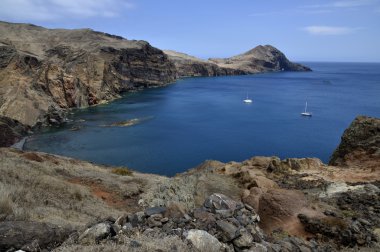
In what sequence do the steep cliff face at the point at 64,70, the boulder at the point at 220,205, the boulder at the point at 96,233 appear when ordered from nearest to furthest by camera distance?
the boulder at the point at 96,233
the boulder at the point at 220,205
the steep cliff face at the point at 64,70

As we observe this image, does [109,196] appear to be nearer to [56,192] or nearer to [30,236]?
[56,192]

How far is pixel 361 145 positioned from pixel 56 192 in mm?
24706

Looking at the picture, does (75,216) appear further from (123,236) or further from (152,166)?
(152,166)

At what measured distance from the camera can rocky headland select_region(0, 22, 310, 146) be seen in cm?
8131

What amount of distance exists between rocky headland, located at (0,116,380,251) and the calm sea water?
25589 millimetres

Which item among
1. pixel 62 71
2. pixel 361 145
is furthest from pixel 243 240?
pixel 62 71

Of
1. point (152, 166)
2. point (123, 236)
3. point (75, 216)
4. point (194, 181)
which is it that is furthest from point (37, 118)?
point (123, 236)

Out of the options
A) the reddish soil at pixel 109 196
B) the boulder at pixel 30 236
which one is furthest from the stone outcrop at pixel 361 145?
the boulder at pixel 30 236

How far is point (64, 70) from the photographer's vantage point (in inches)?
4353

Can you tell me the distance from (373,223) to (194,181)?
38.3ft

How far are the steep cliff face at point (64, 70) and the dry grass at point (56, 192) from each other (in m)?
52.8

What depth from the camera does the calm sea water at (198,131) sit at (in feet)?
199

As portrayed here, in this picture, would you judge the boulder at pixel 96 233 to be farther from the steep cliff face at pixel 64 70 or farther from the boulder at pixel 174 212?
the steep cliff face at pixel 64 70

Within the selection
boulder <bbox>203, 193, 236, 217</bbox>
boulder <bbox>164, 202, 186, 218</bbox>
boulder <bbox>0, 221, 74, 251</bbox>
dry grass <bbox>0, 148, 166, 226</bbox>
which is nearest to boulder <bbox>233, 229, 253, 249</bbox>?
boulder <bbox>203, 193, 236, 217</bbox>
